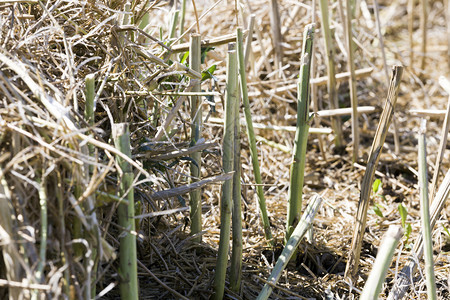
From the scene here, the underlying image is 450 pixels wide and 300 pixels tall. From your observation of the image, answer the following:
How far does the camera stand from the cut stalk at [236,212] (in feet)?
3.51

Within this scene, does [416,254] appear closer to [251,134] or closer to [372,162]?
[372,162]

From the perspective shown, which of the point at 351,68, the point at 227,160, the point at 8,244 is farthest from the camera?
the point at 351,68

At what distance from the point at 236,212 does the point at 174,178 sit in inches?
10.3

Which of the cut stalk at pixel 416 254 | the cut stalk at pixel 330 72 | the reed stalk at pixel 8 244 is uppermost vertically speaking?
the cut stalk at pixel 330 72

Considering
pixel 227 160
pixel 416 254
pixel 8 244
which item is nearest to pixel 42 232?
pixel 8 244

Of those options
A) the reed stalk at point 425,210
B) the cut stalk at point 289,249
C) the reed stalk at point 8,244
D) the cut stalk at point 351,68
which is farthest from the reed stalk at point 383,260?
the cut stalk at point 351,68

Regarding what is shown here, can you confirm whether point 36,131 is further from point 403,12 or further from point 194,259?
point 403,12

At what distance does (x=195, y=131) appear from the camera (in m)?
1.17

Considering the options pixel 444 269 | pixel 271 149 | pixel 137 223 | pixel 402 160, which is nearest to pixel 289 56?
pixel 271 149

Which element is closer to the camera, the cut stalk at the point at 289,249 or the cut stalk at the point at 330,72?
the cut stalk at the point at 289,249

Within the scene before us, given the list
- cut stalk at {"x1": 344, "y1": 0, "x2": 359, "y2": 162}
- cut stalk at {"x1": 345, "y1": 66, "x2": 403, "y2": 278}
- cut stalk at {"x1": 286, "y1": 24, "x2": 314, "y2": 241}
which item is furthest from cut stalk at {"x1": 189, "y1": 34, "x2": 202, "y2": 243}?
cut stalk at {"x1": 344, "y1": 0, "x2": 359, "y2": 162}

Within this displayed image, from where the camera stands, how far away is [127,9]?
116 cm

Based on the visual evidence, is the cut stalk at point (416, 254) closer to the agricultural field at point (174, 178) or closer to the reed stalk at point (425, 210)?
the agricultural field at point (174, 178)

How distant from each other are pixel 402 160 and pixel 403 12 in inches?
73.9
